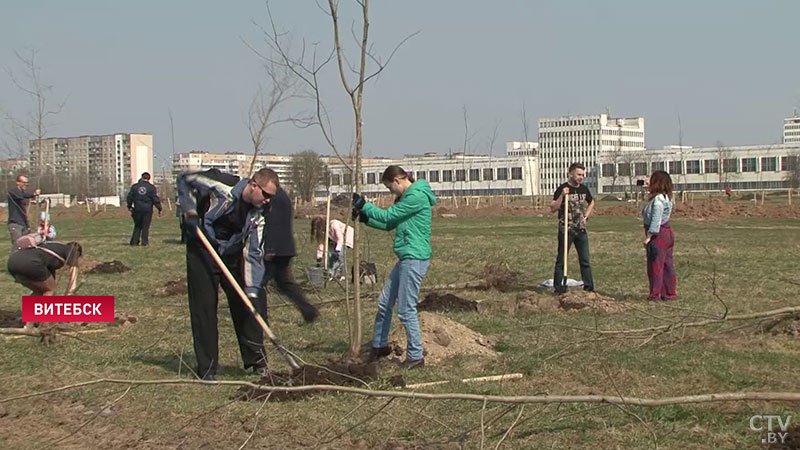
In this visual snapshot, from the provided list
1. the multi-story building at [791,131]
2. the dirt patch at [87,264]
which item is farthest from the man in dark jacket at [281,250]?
the multi-story building at [791,131]

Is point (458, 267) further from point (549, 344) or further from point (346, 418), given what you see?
point (346, 418)

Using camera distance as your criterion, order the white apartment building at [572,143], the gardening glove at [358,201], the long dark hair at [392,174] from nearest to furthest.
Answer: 1. the gardening glove at [358,201]
2. the long dark hair at [392,174]
3. the white apartment building at [572,143]

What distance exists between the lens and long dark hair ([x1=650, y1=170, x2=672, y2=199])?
37.0 ft

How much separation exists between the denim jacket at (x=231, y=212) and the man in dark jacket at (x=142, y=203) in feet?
47.9

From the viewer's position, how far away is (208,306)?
7176mm

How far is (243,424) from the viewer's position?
18.9ft

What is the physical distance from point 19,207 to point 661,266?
10837 mm

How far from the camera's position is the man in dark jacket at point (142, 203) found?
21.2m

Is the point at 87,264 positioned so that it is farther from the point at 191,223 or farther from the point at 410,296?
the point at 410,296

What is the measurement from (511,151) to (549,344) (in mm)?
127338

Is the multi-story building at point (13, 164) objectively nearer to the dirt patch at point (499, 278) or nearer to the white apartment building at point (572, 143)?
the dirt patch at point (499, 278)

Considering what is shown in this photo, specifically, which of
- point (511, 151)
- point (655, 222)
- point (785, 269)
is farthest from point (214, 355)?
point (511, 151)

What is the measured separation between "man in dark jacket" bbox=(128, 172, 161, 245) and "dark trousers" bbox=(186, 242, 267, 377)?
1464cm

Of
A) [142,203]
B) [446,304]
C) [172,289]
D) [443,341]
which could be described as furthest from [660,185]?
[142,203]
